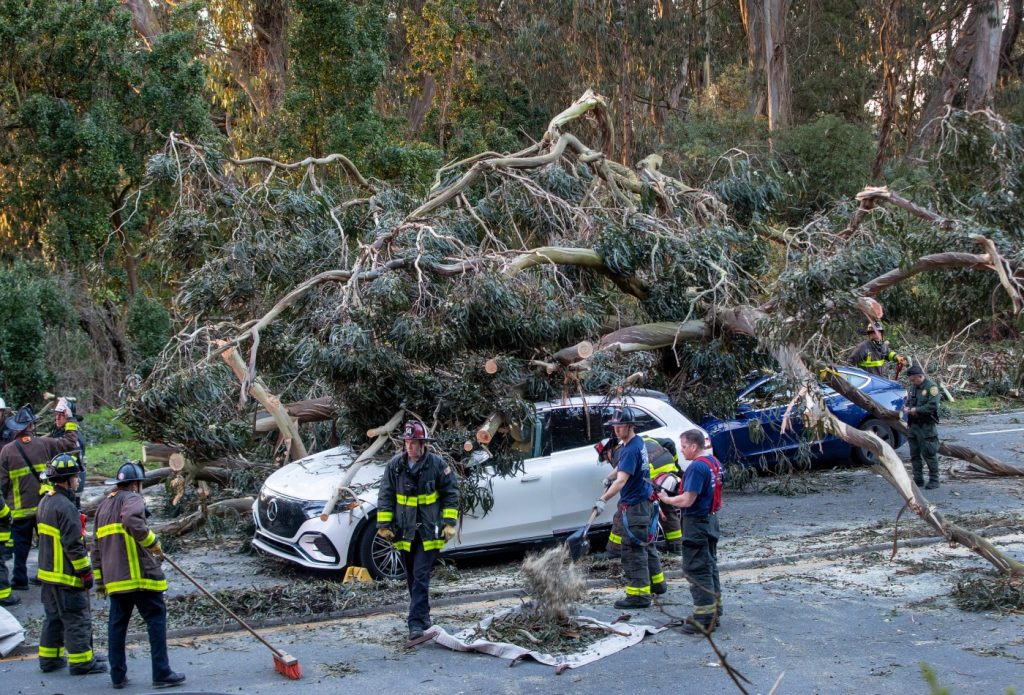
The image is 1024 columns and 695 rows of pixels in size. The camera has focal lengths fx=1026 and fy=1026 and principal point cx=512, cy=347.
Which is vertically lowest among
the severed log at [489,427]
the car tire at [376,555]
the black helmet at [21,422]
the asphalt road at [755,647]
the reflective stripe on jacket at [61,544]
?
the asphalt road at [755,647]

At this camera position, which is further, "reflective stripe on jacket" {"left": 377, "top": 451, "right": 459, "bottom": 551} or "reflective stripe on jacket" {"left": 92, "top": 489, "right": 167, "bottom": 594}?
"reflective stripe on jacket" {"left": 377, "top": 451, "right": 459, "bottom": 551}

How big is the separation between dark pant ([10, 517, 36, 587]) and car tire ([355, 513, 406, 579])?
2797mm

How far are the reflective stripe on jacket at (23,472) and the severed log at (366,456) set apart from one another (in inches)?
94.1

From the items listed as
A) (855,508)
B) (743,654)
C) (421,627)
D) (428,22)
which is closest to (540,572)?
(421,627)

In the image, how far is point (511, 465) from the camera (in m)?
8.71

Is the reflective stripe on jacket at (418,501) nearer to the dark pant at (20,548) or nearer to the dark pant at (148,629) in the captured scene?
the dark pant at (148,629)

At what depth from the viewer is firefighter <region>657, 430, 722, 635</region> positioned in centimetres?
697

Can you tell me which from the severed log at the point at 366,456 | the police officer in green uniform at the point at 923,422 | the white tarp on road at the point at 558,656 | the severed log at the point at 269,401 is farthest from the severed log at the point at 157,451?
the police officer in green uniform at the point at 923,422

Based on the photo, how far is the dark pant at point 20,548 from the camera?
854 cm

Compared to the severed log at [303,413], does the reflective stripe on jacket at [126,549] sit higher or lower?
lower

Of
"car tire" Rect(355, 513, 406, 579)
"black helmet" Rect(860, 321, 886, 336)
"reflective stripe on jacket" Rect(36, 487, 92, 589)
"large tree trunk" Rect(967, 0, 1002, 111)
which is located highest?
"large tree trunk" Rect(967, 0, 1002, 111)

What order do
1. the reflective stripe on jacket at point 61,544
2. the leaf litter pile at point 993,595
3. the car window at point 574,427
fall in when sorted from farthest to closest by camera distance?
1. the car window at point 574,427
2. the leaf litter pile at point 993,595
3. the reflective stripe on jacket at point 61,544

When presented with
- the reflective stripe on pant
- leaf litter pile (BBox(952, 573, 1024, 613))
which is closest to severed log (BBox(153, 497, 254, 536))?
the reflective stripe on pant

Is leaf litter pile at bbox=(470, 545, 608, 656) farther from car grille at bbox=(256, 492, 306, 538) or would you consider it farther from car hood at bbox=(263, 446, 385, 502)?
car grille at bbox=(256, 492, 306, 538)
